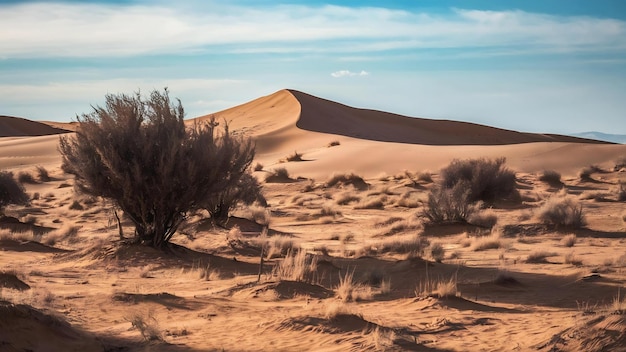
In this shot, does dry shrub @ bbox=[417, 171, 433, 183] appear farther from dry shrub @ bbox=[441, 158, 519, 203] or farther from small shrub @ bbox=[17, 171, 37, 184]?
small shrub @ bbox=[17, 171, 37, 184]

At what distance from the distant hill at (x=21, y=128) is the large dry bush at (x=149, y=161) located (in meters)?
92.4

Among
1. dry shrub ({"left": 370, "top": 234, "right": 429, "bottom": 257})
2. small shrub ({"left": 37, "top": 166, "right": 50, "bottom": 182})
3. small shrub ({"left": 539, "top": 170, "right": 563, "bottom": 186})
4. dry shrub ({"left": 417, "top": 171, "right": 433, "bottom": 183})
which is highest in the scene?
small shrub ({"left": 539, "top": 170, "right": 563, "bottom": 186})

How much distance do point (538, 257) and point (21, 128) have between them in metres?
104

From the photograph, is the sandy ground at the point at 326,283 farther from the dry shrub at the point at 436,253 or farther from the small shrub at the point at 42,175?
the small shrub at the point at 42,175

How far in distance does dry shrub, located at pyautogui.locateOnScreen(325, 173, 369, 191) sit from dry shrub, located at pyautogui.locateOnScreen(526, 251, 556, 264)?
21233mm

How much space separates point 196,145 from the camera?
57.3 ft

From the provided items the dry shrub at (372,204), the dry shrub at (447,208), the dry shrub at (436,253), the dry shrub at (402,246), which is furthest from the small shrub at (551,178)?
the dry shrub at (436,253)

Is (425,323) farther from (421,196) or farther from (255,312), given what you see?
(421,196)

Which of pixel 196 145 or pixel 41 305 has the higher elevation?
pixel 196 145

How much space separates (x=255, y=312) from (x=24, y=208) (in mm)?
23398

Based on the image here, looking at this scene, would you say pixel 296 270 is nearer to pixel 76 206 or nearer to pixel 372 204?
pixel 372 204

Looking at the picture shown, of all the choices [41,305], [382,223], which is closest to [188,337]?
[41,305]

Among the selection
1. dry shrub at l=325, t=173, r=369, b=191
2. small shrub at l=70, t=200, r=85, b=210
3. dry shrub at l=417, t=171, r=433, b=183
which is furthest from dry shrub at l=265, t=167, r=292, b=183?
small shrub at l=70, t=200, r=85, b=210

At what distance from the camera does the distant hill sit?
106 meters
